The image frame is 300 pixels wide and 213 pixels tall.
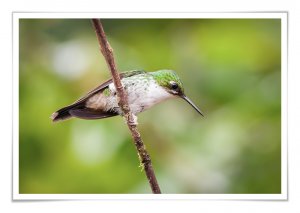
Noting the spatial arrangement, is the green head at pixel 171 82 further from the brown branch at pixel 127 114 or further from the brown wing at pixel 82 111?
the brown branch at pixel 127 114

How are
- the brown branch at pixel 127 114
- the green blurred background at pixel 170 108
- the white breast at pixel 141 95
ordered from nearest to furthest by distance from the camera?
→ the brown branch at pixel 127 114, the white breast at pixel 141 95, the green blurred background at pixel 170 108

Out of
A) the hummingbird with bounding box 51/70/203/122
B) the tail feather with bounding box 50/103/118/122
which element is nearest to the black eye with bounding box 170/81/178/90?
the hummingbird with bounding box 51/70/203/122

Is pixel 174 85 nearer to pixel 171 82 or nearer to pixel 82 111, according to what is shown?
pixel 171 82
